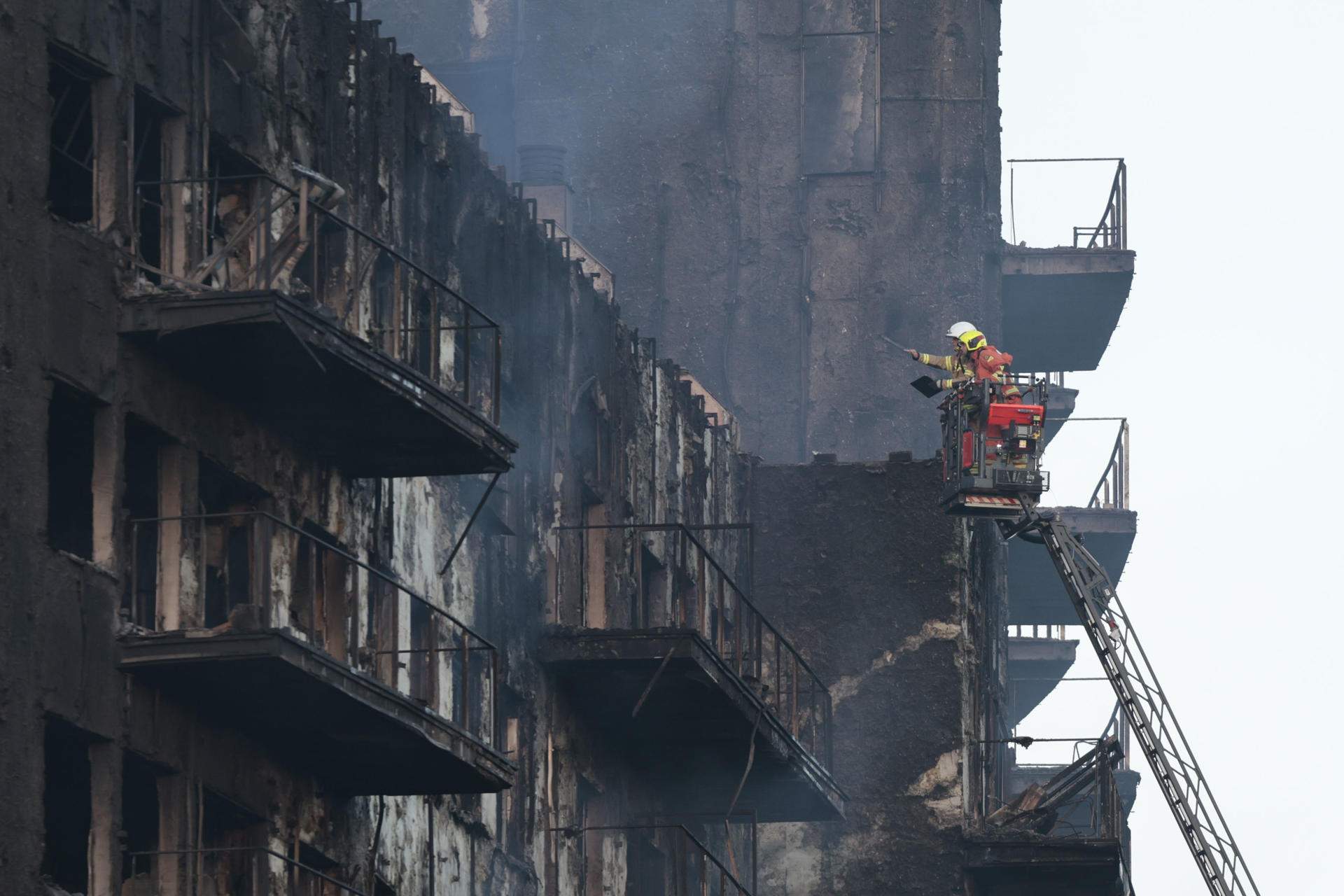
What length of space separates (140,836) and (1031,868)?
639 inches

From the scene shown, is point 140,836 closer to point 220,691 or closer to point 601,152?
point 220,691

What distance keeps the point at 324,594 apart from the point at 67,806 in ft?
12.1

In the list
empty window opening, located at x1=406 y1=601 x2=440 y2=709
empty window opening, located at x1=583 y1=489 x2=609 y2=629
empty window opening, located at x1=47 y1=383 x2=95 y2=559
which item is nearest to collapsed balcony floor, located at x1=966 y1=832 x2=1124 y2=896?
empty window opening, located at x1=583 y1=489 x2=609 y2=629

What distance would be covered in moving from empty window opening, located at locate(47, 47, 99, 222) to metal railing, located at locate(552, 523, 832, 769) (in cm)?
799

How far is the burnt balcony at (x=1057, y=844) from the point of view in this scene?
32.2 m

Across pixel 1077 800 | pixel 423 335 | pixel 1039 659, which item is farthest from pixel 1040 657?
pixel 423 335

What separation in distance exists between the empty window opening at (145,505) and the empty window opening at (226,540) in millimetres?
437

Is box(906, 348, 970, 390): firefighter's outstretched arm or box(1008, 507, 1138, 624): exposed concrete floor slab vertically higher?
box(1008, 507, 1138, 624): exposed concrete floor slab

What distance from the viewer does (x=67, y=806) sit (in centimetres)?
1675

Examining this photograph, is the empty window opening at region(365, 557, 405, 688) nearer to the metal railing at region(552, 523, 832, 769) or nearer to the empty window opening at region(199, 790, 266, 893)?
the empty window opening at region(199, 790, 266, 893)

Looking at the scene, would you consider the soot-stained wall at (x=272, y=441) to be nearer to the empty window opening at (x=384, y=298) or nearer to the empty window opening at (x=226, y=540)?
the empty window opening at (x=226, y=540)

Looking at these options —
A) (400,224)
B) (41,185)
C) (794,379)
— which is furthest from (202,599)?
(794,379)

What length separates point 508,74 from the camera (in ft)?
135

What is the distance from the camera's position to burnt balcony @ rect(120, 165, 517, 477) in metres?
17.4
